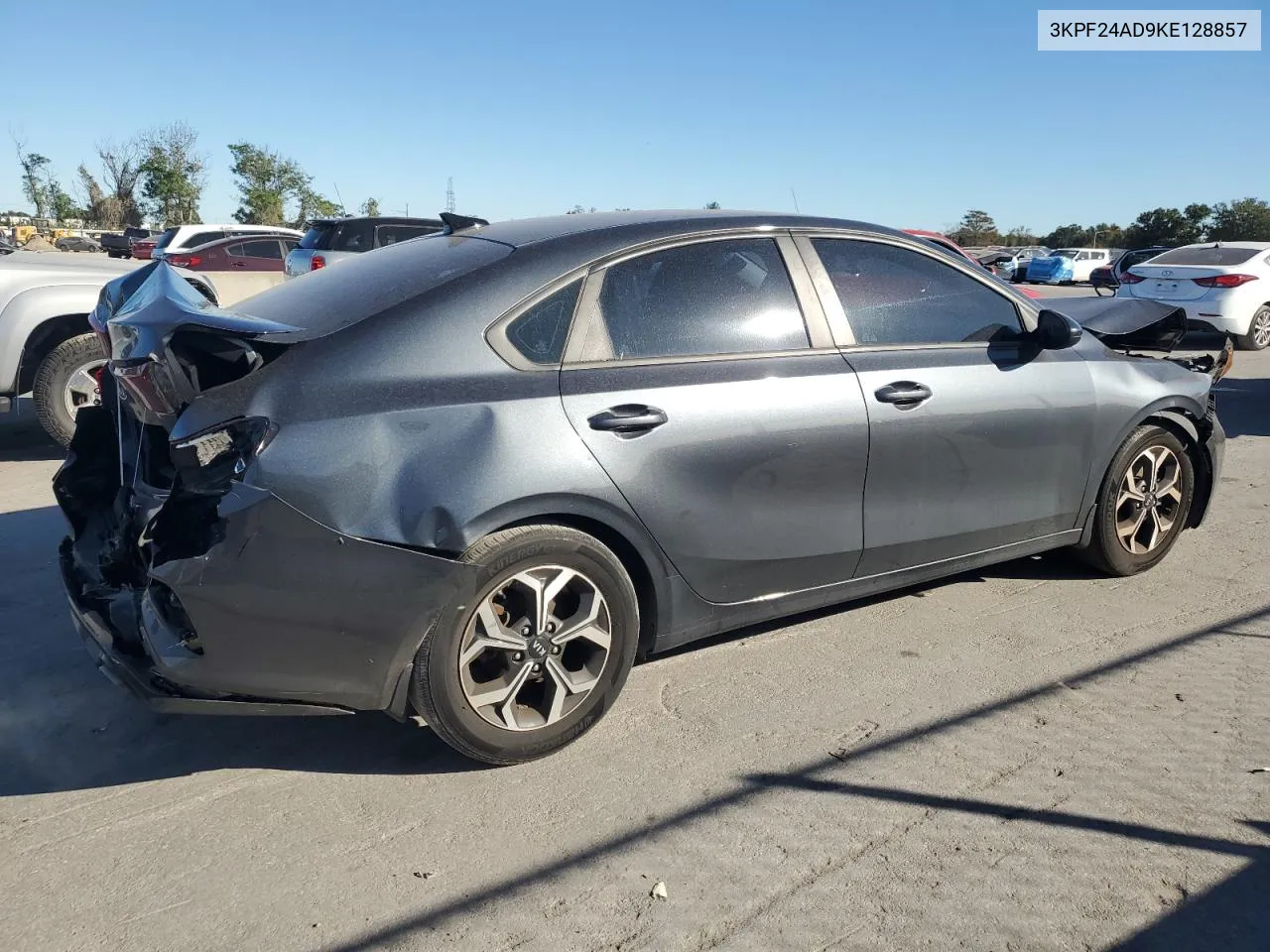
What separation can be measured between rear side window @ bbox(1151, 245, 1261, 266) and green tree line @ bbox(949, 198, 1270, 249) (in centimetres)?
3770

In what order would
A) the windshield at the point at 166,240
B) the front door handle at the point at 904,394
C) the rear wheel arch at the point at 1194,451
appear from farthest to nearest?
the windshield at the point at 166,240 < the rear wheel arch at the point at 1194,451 < the front door handle at the point at 904,394

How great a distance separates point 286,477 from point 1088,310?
4632 millimetres

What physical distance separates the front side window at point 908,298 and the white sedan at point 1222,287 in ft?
33.6

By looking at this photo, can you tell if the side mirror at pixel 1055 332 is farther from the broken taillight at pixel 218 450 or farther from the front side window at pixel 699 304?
the broken taillight at pixel 218 450

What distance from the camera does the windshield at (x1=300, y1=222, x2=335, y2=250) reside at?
571 inches

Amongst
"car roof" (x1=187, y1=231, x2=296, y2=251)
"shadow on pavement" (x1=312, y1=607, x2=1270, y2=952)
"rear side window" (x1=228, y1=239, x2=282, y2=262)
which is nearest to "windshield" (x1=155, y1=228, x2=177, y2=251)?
"car roof" (x1=187, y1=231, x2=296, y2=251)

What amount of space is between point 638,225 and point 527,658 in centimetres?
155

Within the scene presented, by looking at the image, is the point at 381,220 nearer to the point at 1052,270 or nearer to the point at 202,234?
the point at 202,234

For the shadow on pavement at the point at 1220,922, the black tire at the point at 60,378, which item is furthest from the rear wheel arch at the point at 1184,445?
the black tire at the point at 60,378

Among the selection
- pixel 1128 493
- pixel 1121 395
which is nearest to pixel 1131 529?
pixel 1128 493

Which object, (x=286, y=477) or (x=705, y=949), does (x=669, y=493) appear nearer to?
(x=286, y=477)

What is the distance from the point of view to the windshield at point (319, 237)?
→ 14516 mm

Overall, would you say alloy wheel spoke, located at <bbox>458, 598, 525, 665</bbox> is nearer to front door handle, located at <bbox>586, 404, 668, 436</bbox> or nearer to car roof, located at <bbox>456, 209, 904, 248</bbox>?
front door handle, located at <bbox>586, 404, 668, 436</bbox>

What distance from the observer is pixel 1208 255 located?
44.7 feet
